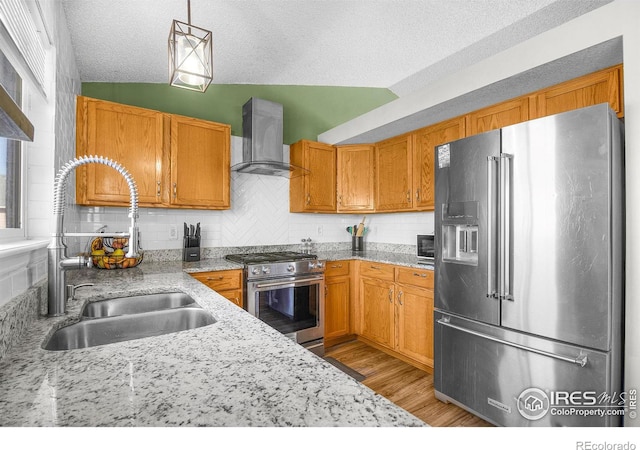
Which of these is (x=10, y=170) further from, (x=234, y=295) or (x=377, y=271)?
(x=377, y=271)

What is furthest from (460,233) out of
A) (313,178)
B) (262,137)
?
(262,137)

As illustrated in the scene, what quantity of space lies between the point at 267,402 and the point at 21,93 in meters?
1.61

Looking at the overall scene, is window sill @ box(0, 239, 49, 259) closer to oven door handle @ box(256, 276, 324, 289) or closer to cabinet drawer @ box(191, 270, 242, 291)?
cabinet drawer @ box(191, 270, 242, 291)

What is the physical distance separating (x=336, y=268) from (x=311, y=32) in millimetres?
2166

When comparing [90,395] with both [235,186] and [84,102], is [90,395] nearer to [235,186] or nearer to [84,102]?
[84,102]

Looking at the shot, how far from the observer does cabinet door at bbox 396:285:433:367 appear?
8.34 ft

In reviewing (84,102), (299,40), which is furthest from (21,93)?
(299,40)

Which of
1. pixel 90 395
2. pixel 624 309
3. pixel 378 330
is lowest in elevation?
pixel 378 330

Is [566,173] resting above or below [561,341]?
above

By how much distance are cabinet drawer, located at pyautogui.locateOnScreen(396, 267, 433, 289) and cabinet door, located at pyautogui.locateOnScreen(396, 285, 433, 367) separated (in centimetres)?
5

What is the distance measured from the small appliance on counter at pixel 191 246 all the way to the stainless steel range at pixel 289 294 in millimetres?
311

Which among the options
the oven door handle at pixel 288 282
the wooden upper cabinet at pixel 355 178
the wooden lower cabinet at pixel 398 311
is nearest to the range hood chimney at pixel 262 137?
the wooden upper cabinet at pixel 355 178

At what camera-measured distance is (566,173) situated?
1550mm

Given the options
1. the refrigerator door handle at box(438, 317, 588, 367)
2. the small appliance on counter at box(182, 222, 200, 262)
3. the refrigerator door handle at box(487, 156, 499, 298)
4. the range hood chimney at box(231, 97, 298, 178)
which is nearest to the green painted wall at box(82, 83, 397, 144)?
the range hood chimney at box(231, 97, 298, 178)
